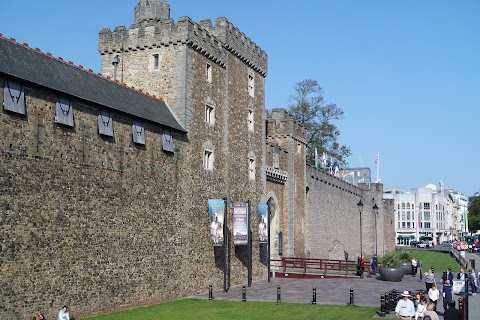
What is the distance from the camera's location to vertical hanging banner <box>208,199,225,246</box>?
29.0 m

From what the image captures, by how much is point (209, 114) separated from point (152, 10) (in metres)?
6.98

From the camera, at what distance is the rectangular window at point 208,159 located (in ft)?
97.1

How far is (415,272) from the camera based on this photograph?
4128 cm

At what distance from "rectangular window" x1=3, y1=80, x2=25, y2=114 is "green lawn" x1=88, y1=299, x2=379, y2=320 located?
760 centimetres

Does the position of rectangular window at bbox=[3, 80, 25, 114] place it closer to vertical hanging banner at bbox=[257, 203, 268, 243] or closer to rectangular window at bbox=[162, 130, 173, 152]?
rectangular window at bbox=[162, 130, 173, 152]

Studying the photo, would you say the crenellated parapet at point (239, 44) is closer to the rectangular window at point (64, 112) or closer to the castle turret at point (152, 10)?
the castle turret at point (152, 10)

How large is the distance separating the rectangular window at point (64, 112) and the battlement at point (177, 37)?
976 cm

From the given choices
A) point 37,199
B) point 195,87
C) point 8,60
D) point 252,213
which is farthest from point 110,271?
point 252,213

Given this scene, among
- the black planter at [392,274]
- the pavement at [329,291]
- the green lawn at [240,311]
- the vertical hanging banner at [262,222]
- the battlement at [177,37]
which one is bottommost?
the pavement at [329,291]

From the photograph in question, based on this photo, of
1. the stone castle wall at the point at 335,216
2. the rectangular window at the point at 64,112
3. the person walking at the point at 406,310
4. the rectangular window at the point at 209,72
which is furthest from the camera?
the stone castle wall at the point at 335,216

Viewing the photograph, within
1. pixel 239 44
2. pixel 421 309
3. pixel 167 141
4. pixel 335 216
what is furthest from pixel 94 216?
pixel 335 216

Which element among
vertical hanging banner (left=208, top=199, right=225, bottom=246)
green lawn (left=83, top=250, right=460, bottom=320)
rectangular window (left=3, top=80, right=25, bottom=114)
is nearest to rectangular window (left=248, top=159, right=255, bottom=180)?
vertical hanging banner (left=208, top=199, right=225, bottom=246)

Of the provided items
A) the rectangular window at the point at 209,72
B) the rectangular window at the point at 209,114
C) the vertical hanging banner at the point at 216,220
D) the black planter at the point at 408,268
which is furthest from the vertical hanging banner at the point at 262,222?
the black planter at the point at 408,268

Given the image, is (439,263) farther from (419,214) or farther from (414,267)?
(419,214)
